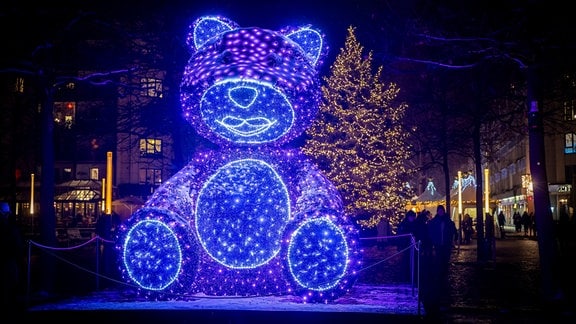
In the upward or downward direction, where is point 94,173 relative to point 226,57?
upward

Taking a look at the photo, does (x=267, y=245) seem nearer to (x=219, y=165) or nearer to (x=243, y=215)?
(x=243, y=215)

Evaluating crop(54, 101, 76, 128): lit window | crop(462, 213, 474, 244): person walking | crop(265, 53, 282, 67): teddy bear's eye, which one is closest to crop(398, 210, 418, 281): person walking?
crop(265, 53, 282, 67): teddy bear's eye

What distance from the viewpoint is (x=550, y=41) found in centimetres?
1105

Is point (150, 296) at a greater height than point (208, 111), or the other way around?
point (208, 111)

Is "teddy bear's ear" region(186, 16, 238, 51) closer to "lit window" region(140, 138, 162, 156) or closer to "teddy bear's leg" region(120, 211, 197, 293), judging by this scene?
"teddy bear's leg" region(120, 211, 197, 293)

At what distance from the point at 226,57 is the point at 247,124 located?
0.96m

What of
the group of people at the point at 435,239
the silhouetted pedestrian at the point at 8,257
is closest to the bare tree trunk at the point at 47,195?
the silhouetted pedestrian at the point at 8,257

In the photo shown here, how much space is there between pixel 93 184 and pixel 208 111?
120 feet

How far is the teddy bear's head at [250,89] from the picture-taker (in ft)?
27.2

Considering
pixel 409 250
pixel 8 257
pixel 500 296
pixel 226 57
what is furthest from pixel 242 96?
pixel 409 250

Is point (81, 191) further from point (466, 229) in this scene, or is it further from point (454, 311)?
point (454, 311)

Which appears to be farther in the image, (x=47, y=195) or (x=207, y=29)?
(x=47, y=195)

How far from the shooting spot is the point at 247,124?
28.1 feet

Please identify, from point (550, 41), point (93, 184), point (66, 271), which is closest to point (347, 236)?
point (550, 41)
